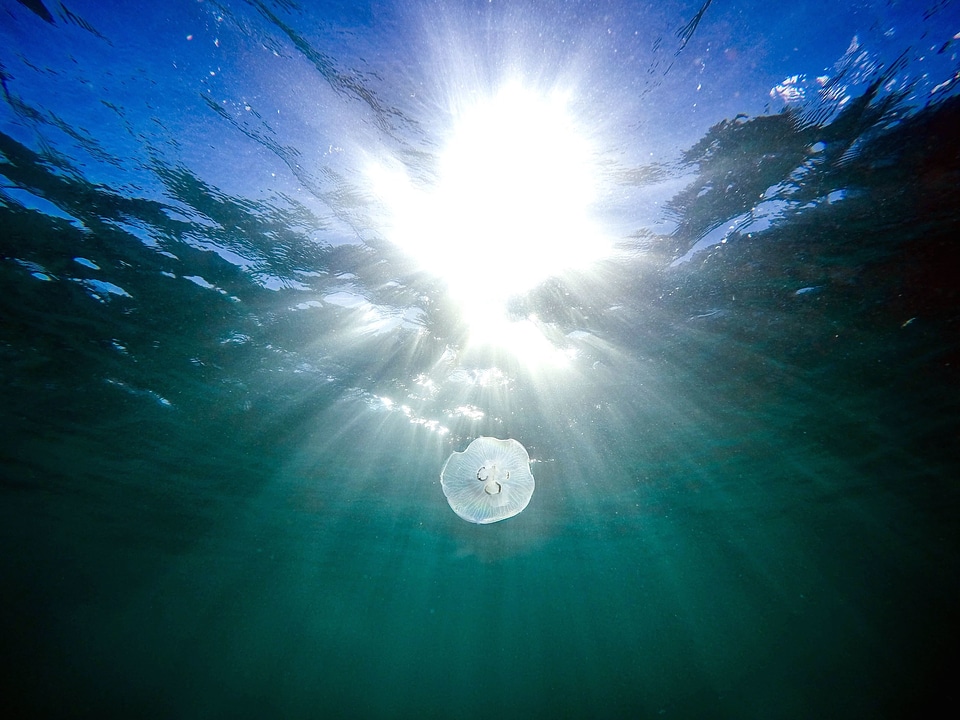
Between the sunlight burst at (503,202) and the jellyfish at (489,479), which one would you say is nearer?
the sunlight burst at (503,202)

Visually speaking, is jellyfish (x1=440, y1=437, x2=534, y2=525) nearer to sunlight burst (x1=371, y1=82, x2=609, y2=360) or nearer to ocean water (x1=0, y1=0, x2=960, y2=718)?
sunlight burst (x1=371, y1=82, x2=609, y2=360)

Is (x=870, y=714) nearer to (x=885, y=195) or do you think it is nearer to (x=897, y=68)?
(x=885, y=195)

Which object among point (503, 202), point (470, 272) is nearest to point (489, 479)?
point (470, 272)

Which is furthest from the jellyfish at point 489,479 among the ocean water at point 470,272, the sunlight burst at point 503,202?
the ocean water at point 470,272

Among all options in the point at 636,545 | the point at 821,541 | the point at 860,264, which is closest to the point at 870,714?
the point at 821,541

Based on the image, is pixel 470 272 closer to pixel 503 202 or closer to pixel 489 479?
pixel 503 202

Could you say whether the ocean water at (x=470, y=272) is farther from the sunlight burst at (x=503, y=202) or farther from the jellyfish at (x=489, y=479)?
the jellyfish at (x=489, y=479)

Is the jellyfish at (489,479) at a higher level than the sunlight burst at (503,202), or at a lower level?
lower
